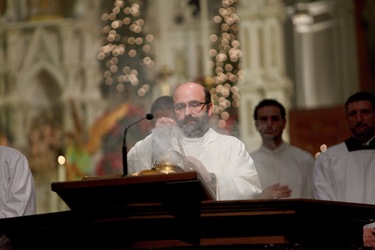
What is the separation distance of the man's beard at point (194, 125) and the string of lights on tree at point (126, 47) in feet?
26.7

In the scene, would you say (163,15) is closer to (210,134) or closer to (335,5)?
(335,5)

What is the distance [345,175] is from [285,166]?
143 centimetres

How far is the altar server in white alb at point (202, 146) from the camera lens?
19.0ft

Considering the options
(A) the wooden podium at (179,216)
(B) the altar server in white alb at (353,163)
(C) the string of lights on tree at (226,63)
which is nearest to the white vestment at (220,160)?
(A) the wooden podium at (179,216)

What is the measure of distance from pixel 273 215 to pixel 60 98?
1061 centimetres

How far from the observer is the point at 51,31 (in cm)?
1520

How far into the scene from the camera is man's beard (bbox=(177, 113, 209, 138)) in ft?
19.6

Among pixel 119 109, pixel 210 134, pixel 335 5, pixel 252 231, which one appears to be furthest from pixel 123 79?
pixel 252 231

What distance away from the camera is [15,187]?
627cm

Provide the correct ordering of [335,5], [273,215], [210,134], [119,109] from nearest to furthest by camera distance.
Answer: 1. [273,215]
2. [210,134]
3. [335,5]
4. [119,109]

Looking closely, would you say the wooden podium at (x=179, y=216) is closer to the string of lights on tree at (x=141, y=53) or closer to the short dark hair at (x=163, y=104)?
the short dark hair at (x=163, y=104)

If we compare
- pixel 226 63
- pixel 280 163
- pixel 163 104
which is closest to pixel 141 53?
pixel 226 63

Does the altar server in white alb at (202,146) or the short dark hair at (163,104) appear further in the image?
the short dark hair at (163,104)

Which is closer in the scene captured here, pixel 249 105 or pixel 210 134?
pixel 210 134
